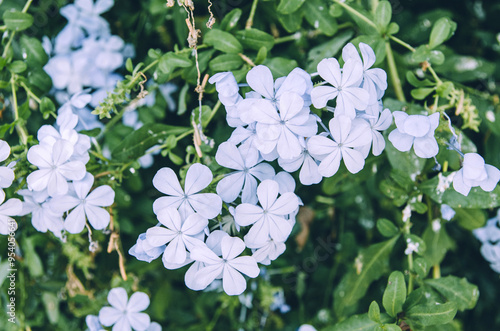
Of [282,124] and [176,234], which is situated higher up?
[282,124]

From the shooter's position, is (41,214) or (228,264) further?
(41,214)

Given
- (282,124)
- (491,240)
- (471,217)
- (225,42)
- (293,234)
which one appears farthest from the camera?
(293,234)

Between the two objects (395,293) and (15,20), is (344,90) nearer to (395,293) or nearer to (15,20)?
(395,293)

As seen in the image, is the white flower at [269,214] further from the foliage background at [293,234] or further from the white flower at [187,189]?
the foliage background at [293,234]

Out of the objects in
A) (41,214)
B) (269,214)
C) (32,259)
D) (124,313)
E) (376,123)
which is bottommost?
(32,259)

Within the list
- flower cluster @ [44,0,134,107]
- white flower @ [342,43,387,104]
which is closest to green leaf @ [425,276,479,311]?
white flower @ [342,43,387,104]

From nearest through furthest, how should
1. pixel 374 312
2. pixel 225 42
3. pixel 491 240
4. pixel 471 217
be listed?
pixel 374 312, pixel 225 42, pixel 471 217, pixel 491 240

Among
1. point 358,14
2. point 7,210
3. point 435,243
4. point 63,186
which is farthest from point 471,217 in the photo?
point 7,210

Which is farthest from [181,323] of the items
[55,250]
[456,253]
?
[456,253]
